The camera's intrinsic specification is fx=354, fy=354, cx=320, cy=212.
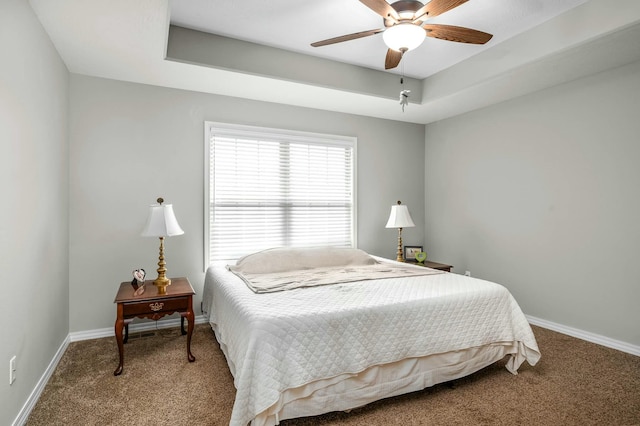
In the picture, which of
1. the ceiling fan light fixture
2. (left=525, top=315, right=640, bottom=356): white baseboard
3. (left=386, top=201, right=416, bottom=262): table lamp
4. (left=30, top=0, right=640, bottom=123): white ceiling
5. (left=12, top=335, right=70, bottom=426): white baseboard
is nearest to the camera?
(left=12, top=335, right=70, bottom=426): white baseboard

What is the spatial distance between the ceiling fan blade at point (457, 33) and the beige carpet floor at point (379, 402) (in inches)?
91.0

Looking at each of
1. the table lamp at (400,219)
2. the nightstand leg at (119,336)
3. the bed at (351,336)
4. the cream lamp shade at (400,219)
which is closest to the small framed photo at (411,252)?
the table lamp at (400,219)

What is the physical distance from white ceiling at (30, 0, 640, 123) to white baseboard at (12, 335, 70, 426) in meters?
2.31

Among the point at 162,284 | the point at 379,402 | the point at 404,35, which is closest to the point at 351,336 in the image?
the point at 379,402

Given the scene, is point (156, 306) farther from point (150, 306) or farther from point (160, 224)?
point (160, 224)

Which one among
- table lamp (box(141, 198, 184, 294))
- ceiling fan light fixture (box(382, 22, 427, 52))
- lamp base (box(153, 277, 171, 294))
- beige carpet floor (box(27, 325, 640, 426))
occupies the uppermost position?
ceiling fan light fixture (box(382, 22, 427, 52))

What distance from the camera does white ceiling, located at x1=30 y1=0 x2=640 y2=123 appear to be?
2.39m

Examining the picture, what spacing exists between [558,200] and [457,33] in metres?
2.07

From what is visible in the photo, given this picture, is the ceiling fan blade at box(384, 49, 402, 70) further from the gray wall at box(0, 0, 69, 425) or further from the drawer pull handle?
the drawer pull handle

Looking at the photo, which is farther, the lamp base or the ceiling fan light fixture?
the lamp base

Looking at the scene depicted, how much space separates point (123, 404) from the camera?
214cm

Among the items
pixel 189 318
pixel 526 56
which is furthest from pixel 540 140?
pixel 189 318

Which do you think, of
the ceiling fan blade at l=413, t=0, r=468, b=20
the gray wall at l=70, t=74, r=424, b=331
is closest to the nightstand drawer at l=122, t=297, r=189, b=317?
the gray wall at l=70, t=74, r=424, b=331

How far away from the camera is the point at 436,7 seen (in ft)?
6.81
